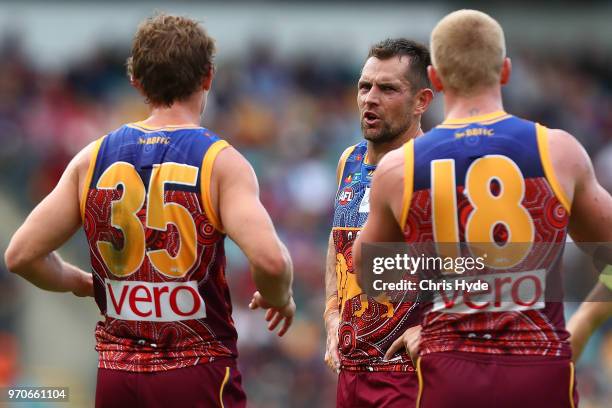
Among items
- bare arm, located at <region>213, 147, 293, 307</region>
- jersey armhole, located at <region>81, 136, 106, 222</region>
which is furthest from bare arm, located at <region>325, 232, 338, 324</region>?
jersey armhole, located at <region>81, 136, 106, 222</region>

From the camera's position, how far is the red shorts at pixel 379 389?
5512mm

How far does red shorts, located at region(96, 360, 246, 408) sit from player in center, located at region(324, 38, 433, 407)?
952 millimetres

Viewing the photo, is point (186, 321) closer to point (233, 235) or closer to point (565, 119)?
point (233, 235)

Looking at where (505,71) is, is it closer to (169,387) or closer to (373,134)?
(373,134)

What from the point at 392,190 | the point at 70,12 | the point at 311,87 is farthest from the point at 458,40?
the point at 70,12

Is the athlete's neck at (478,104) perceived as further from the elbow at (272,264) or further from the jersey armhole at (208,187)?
the jersey armhole at (208,187)

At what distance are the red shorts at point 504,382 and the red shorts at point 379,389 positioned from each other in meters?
1.16

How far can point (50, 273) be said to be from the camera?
5.10m

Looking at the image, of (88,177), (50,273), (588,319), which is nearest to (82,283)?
(50,273)

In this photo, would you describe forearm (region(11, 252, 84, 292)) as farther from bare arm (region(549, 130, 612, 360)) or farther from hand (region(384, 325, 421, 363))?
bare arm (region(549, 130, 612, 360))

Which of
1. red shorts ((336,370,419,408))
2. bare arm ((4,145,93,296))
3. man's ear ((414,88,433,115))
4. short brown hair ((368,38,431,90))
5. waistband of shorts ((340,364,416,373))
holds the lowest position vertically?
red shorts ((336,370,419,408))

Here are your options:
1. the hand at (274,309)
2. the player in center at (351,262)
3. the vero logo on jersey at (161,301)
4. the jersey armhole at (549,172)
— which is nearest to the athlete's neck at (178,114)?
the vero logo on jersey at (161,301)

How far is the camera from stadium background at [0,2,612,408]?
12.9 meters

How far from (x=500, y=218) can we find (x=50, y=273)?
2.13 m
